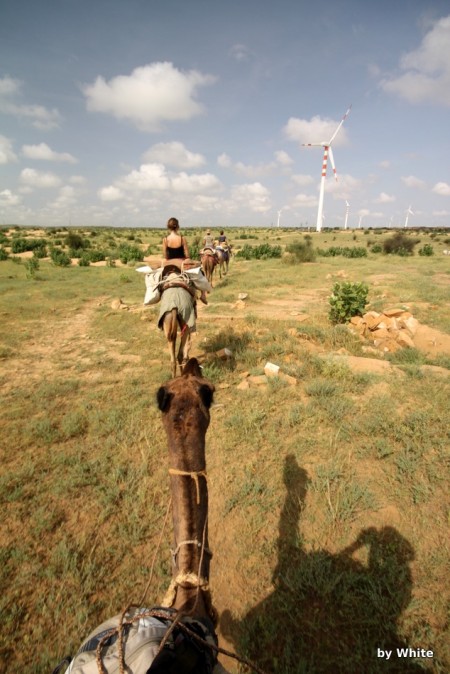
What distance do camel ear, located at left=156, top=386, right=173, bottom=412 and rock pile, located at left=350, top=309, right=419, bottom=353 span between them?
688 cm

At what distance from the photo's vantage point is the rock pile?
24.3 ft

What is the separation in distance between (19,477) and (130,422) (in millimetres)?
1473

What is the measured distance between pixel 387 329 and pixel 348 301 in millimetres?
1460

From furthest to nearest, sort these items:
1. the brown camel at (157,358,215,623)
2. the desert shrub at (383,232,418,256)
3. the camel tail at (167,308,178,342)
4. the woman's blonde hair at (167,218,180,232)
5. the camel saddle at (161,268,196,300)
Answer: the desert shrub at (383,232,418,256) → the woman's blonde hair at (167,218,180,232) → the camel saddle at (161,268,196,300) → the camel tail at (167,308,178,342) → the brown camel at (157,358,215,623)

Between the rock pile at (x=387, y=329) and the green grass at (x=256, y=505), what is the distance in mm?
604

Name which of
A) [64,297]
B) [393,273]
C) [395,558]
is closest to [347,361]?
[395,558]

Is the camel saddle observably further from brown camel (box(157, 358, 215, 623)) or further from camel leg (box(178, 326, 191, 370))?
brown camel (box(157, 358, 215, 623))

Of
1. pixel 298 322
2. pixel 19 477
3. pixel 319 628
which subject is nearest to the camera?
pixel 319 628

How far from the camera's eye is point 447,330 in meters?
8.38

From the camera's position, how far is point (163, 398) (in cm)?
150

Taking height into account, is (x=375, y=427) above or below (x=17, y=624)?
above

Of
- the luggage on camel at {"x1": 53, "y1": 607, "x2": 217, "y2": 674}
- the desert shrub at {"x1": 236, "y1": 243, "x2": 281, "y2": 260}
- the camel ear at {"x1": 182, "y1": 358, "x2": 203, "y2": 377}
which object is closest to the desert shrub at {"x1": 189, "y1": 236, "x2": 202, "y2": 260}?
the desert shrub at {"x1": 236, "y1": 243, "x2": 281, "y2": 260}

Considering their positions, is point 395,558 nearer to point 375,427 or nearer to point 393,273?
point 375,427

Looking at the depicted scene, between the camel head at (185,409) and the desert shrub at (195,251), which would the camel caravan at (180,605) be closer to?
the camel head at (185,409)
